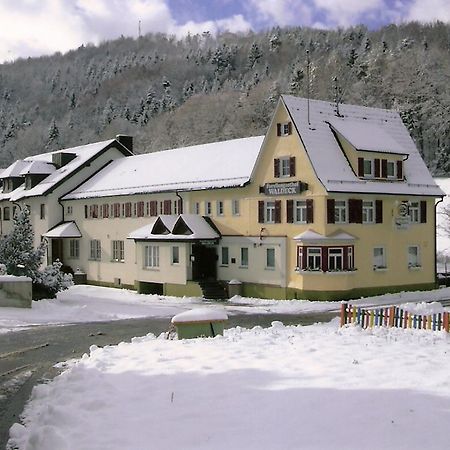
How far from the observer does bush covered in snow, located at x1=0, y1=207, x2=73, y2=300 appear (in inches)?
1335

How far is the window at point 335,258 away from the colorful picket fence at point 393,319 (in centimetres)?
1263

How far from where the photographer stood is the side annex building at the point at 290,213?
3509 centimetres

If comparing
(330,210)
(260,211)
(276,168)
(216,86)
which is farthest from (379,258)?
(216,86)

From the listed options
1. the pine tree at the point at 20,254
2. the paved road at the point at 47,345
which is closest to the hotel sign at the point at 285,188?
the paved road at the point at 47,345

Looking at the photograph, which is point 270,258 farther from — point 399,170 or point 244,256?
point 399,170

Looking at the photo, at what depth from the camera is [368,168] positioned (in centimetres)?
3675

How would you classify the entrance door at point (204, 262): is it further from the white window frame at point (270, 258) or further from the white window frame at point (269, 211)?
the white window frame at point (269, 211)

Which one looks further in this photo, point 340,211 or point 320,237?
point 340,211

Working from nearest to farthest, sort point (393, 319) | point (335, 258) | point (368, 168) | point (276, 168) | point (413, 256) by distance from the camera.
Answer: point (393, 319), point (335, 258), point (368, 168), point (276, 168), point (413, 256)

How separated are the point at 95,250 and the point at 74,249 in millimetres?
2726

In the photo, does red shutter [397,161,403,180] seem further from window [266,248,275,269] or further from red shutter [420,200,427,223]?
window [266,248,275,269]

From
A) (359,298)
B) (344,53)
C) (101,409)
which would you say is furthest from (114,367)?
(344,53)

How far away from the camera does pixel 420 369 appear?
1345cm

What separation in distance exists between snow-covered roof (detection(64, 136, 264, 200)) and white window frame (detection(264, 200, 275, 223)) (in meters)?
1.80
